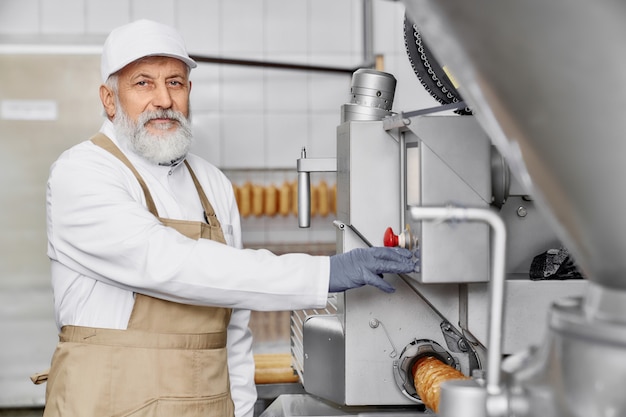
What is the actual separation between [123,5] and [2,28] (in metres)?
0.65

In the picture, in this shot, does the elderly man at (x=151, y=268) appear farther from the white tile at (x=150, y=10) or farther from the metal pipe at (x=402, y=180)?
the white tile at (x=150, y=10)

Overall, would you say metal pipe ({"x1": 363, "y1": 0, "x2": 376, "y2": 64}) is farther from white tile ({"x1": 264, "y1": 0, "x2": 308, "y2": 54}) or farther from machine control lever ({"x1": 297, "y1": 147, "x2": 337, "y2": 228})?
machine control lever ({"x1": 297, "y1": 147, "x2": 337, "y2": 228})

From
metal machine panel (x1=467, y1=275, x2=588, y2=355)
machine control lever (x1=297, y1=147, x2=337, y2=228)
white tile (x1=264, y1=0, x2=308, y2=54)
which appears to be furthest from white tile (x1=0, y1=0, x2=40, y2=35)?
metal machine panel (x1=467, y1=275, x2=588, y2=355)

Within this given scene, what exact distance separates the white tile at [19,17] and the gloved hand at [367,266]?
3.27m

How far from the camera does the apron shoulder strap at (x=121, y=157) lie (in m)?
1.63

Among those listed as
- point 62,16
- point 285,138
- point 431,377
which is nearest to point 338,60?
point 285,138

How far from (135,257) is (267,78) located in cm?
290

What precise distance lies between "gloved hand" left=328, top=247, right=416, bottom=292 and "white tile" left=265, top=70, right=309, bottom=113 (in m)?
2.98

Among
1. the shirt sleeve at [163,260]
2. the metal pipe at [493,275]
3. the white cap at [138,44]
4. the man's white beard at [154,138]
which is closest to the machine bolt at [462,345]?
the shirt sleeve at [163,260]

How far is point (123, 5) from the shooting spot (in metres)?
4.10

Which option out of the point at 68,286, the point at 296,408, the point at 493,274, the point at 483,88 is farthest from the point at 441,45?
the point at 68,286

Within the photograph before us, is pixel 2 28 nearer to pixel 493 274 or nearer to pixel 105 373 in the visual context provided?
pixel 105 373

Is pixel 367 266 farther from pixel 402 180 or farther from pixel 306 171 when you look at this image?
pixel 306 171

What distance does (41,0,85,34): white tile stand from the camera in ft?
13.2
